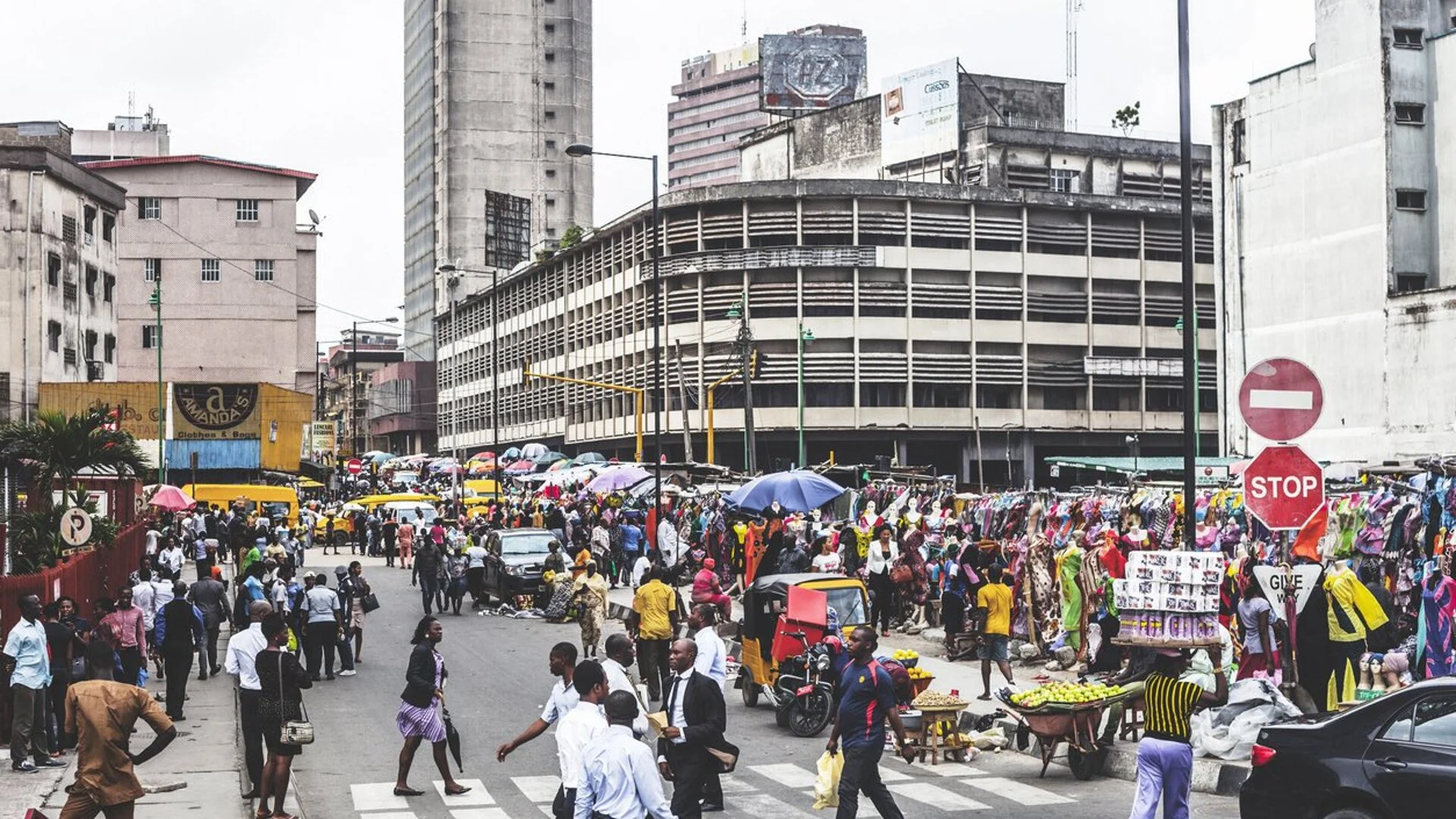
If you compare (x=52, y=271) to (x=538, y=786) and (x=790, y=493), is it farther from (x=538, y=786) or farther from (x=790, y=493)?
(x=538, y=786)

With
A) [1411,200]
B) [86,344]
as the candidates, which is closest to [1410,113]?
[1411,200]

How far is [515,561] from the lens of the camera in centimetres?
3394

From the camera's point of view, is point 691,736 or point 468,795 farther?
point 468,795

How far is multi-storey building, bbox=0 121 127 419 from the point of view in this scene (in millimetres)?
55875

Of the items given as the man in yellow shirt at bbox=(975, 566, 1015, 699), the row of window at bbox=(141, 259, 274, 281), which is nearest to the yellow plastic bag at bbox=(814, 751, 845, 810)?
the man in yellow shirt at bbox=(975, 566, 1015, 699)

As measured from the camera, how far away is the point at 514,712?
19797 mm

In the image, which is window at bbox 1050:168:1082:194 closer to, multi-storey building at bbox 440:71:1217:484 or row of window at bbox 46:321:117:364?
multi-storey building at bbox 440:71:1217:484

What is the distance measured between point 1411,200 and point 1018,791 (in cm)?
4599

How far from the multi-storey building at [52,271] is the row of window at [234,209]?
51.0 feet

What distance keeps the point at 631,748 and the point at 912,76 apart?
7943 cm

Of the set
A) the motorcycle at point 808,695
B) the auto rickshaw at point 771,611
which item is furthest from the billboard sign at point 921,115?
the motorcycle at point 808,695

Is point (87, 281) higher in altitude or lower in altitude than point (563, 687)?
higher

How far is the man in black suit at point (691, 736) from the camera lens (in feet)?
Answer: 35.6

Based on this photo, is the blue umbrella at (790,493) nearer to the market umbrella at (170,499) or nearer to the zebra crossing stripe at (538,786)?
the zebra crossing stripe at (538,786)
